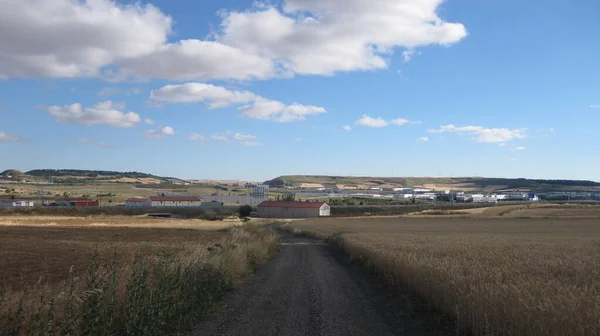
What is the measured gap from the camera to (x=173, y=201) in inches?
5591

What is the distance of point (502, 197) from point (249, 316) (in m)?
182

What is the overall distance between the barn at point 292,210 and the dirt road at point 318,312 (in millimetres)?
104303

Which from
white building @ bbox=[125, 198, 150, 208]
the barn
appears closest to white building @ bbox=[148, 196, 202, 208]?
white building @ bbox=[125, 198, 150, 208]

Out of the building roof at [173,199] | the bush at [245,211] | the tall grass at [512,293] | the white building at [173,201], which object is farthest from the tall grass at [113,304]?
the building roof at [173,199]

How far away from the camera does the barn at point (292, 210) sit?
123438 mm

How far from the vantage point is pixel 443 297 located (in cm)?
1178

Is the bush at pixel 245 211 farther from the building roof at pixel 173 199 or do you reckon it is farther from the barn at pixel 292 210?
the building roof at pixel 173 199

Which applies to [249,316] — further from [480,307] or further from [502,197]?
[502,197]

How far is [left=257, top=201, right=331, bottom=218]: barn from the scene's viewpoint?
4860 inches

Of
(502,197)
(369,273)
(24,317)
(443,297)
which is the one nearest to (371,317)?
(443,297)

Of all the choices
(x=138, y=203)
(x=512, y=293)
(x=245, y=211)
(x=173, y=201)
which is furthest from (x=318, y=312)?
(x=173, y=201)

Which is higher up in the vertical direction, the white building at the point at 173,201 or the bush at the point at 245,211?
the white building at the point at 173,201

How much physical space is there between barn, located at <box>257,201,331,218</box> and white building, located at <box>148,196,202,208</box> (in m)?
27.3

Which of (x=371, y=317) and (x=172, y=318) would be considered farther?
(x=371, y=317)
